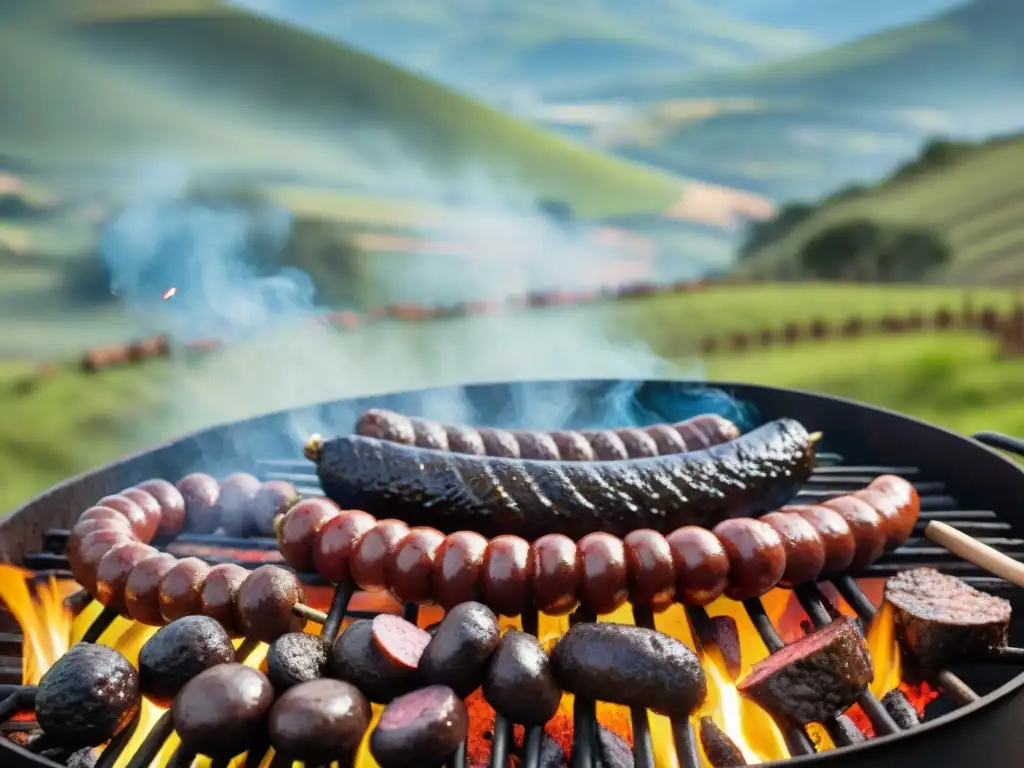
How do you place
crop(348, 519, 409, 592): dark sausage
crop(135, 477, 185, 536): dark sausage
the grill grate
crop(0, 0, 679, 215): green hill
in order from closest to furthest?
the grill grate < crop(348, 519, 409, 592): dark sausage < crop(135, 477, 185, 536): dark sausage < crop(0, 0, 679, 215): green hill

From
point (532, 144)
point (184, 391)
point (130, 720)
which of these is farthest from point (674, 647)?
point (532, 144)

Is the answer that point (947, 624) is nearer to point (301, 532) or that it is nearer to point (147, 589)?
point (301, 532)

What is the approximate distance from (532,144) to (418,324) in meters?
3.93

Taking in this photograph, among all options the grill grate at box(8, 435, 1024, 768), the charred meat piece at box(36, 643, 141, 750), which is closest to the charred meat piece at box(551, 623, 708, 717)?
the grill grate at box(8, 435, 1024, 768)

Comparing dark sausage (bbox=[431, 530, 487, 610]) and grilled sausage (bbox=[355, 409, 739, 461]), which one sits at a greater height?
grilled sausage (bbox=[355, 409, 739, 461])

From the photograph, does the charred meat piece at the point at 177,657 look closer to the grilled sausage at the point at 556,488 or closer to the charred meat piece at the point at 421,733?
the charred meat piece at the point at 421,733

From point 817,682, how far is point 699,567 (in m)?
0.49

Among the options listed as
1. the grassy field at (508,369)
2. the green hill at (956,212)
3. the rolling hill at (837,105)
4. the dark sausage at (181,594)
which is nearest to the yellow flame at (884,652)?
the dark sausage at (181,594)

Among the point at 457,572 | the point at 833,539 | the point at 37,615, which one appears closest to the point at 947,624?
the point at 833,539

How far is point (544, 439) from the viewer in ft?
9.93

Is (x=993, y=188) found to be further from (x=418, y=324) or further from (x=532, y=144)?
(x=418, y=324)

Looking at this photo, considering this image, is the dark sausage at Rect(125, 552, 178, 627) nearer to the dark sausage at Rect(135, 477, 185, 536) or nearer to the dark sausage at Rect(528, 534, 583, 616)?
the dark sausage at Rect(135, 477, 185, 536)

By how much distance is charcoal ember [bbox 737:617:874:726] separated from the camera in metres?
1.84

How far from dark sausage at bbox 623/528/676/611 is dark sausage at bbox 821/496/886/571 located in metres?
0.64
